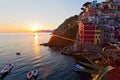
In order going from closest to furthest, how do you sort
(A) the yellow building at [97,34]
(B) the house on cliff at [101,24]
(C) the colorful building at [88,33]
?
(C) the colorful building at [88,33] < (B) the house on cliff at [101,24] < (A) the yellow building at [97,34]

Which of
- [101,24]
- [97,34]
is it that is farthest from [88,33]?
[101,24]

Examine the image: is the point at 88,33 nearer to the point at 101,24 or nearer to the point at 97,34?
the point at 97,34

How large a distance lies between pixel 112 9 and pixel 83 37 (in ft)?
108

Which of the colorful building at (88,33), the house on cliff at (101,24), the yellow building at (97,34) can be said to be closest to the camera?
the colorful building at (88,33)

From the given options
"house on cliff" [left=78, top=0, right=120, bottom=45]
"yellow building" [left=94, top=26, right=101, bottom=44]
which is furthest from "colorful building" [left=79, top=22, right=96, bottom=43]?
"yellow building" [left=94, top=26, right=101, bottom=44]

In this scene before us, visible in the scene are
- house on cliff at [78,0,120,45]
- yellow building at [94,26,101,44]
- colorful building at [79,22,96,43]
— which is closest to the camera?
colorful building at [79,22,96,43]

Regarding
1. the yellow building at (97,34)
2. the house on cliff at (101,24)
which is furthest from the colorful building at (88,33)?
the yellow building at (97,34)

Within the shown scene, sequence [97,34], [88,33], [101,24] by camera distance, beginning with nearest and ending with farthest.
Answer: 1. [88,33]
2. [97,34]
3. [101,24]

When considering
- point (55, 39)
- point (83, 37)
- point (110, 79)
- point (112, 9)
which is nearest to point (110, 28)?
point (83, 37)

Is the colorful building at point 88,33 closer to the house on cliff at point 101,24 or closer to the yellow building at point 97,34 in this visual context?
the house on cliff at point 101,24

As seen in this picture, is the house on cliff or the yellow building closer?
the house on cliff

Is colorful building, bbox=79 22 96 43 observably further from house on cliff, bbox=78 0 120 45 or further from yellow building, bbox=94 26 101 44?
yellow building, bbox=94 26 101 44

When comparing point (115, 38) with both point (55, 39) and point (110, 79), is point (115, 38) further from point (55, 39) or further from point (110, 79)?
point (110, 79)

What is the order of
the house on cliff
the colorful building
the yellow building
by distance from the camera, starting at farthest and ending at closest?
the yellow building < the house on cliff < the colorful building
